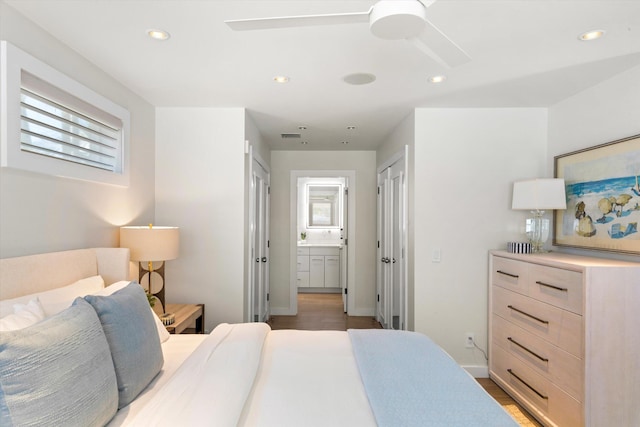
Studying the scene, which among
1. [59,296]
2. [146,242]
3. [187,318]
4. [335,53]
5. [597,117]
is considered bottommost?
[187,318]

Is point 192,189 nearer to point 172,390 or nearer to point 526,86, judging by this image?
point 172,390

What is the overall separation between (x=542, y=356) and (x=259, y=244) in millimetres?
3004

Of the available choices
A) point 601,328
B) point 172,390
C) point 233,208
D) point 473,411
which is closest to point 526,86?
point 601,328

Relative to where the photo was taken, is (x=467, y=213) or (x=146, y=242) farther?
(x=467, y=213)

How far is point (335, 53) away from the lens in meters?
2.15

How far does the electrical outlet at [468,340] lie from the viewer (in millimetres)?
3184

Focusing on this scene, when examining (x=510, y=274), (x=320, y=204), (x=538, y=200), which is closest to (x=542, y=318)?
(x=510, y=274)

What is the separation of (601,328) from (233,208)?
2810 mm

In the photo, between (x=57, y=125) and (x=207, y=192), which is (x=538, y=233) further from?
(x=57, y=125)

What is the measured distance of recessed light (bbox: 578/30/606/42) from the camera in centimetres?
190

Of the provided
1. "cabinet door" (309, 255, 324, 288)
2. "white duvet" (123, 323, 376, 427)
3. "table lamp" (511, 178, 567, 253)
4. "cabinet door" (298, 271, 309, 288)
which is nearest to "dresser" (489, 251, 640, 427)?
"table lamp" (511, 178, 567, 253)

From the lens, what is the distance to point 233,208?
3264 mm

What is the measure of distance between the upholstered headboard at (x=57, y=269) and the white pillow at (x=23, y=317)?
232 mm

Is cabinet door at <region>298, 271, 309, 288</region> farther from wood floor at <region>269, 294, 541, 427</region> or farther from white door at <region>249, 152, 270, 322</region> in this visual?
Result: white door at <region>249, 152, 270, 322</region>
